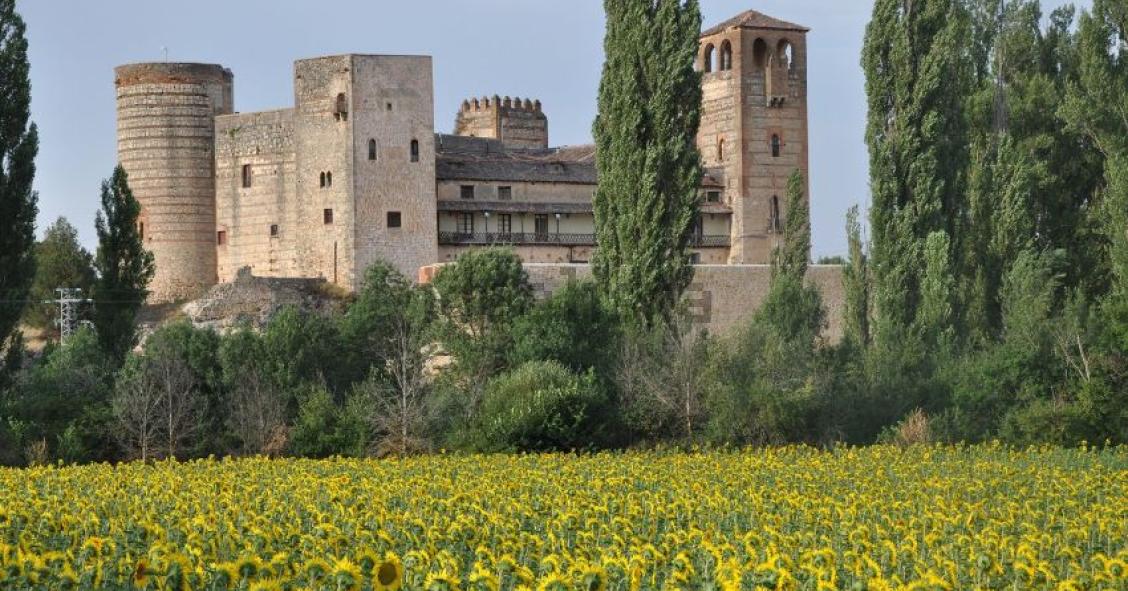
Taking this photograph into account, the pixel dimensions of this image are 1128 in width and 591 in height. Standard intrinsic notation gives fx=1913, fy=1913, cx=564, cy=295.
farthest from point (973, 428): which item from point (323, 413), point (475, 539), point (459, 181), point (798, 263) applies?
point (459, 181)

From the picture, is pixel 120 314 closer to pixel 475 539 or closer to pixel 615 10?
pixel 615 10

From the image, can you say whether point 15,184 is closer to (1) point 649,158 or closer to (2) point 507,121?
(1) point 649,158

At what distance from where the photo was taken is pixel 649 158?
34.3m

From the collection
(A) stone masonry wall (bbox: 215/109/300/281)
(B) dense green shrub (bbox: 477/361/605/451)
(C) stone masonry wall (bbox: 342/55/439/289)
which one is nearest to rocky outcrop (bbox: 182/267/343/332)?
(C) stone masonry wall (bbox: 342/55/439/289)

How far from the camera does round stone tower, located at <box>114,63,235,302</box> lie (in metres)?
54.2

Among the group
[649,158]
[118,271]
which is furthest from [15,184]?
[649,158]

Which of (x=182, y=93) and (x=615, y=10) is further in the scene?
(x=182, y=93)

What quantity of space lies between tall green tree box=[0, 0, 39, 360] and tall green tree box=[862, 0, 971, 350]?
1598 cm

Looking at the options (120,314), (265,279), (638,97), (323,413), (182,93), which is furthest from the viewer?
(182,93)

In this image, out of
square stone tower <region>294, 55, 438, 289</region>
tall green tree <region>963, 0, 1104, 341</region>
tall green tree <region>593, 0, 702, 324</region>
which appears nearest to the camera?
tall green tree <region>593, 0, 702, 324</region>

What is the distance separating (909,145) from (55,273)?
33.9 metres

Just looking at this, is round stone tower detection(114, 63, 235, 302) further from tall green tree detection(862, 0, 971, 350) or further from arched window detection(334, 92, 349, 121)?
tall green tree detection(862, 0, 971, 350)

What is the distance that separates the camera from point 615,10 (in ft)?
115

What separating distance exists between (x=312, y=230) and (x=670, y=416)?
71.8ft
